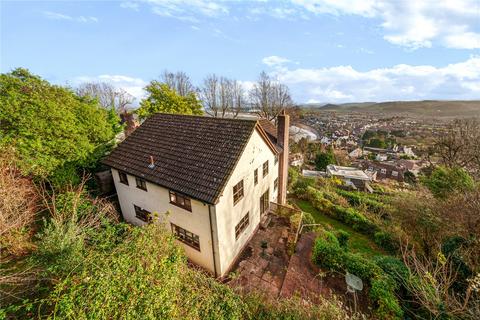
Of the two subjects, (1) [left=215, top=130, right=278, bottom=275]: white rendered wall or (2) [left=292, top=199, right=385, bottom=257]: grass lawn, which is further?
(2) [left=292, top=199, right=385, bottom=257]: grass lawn

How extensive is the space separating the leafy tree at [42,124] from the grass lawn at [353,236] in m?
21.6

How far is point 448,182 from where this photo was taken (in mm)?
14633

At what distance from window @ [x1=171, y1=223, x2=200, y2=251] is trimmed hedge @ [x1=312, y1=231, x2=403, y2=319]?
6.86 m

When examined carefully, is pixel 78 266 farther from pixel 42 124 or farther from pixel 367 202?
pixel 367 202

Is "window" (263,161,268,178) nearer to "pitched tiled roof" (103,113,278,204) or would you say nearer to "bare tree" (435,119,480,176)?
"pitched tiled roof" (103,113,278,204)

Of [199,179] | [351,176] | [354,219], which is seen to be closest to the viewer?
[199,179]

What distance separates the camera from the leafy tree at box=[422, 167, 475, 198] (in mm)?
14109

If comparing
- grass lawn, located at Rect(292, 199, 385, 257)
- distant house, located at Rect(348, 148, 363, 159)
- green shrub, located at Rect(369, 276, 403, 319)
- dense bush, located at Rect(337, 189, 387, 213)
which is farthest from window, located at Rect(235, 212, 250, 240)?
→ distant house, located at Rect(348, 148, 363, 159)

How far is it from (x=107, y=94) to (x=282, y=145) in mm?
40963

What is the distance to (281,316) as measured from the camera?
5965 mm

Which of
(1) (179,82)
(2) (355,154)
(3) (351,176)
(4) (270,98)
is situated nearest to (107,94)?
(1) (179,82)

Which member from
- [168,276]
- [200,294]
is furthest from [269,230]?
[168,276]

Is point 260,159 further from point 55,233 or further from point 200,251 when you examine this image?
point 55,233

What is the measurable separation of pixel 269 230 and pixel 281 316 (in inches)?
318
